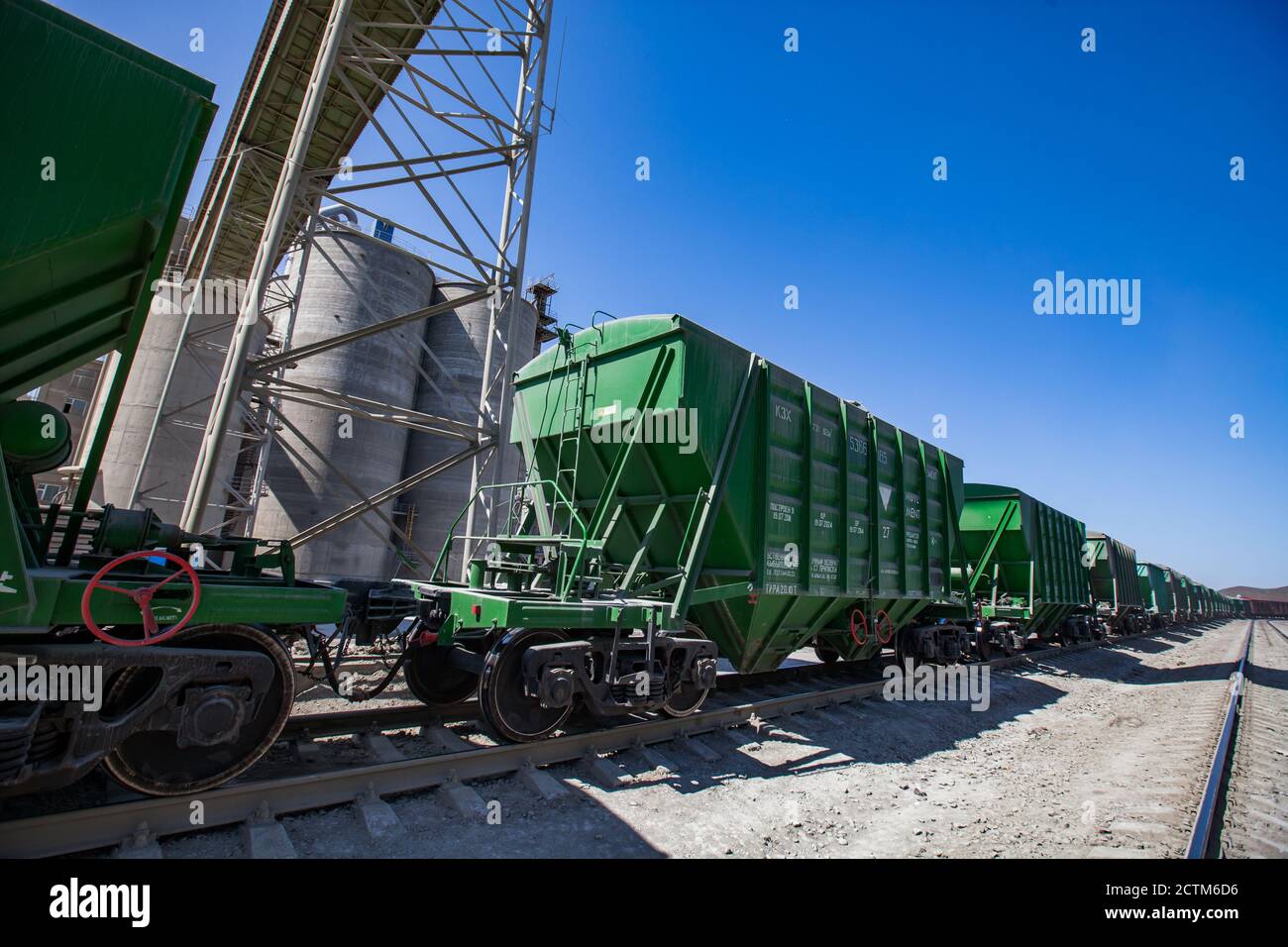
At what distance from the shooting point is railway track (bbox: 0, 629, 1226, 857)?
117 inches

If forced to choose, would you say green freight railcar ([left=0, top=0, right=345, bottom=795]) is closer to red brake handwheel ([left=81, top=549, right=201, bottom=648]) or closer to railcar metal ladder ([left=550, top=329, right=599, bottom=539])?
red brake handwheel ([left=81, top=549, right=201, bottom=648])

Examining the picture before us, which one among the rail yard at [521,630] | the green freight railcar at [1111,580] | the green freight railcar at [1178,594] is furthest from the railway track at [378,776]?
the green freight railcar at [1178,594]

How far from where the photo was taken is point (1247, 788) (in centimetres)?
558

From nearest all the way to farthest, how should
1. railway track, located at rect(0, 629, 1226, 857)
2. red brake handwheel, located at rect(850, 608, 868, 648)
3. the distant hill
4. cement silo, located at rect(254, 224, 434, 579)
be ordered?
railway track, located at rect(0, 629, 1226, 857), red brake handwheel, located at rect(850, 608, 868, 648), cement silo, located at rect(254, 224, 434, 579), the distant hill

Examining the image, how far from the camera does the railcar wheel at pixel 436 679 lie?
18.2ft

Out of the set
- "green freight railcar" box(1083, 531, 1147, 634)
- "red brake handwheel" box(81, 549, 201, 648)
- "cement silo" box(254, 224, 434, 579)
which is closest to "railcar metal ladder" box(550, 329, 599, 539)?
"red brake handwheel" box(81, 549, 201, 648)

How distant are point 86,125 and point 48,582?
7.16 feet

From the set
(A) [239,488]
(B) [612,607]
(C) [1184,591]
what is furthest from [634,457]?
(C) [1184,591]

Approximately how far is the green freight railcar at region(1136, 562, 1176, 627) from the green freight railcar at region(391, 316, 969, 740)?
2534cm

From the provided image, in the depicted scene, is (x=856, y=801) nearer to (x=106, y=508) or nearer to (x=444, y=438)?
(x=106, y=508)

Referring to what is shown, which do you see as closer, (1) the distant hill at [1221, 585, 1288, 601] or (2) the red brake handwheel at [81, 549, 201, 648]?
(2) the red brake handwheel at [81, 549, 201, 648]

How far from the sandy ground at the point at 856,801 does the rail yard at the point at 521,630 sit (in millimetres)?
38

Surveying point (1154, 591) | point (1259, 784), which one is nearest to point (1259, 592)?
point (1154, 591)

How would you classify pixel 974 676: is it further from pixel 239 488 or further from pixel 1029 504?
pixel 239 488
